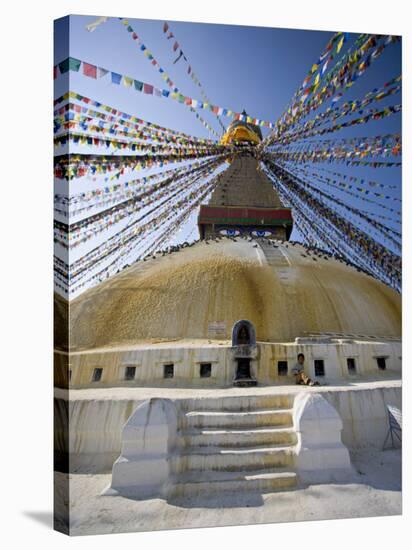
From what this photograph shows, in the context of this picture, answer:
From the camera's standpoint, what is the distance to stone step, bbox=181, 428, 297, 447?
6.84 m

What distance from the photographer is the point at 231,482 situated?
Answer: 628cm

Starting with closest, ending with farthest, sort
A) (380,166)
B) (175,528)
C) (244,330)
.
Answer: (175,528)
(380,166)
(244,330)

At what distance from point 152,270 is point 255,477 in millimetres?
7220

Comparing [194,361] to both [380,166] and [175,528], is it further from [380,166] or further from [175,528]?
[380,166]

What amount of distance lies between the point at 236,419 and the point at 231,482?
1.04 meters

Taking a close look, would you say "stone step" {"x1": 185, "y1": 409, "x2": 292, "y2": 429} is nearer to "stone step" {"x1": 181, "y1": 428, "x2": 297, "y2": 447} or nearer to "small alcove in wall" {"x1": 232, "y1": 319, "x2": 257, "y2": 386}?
"stone step" {"x1": 181, "y1": 428, "x2": 297, "y2": 447}

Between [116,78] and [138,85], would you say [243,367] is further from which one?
[116,78]

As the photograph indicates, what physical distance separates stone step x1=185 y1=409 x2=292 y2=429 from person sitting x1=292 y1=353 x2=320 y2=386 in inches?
65.5

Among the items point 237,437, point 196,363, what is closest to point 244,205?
point 196,363

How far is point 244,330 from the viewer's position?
9.56m

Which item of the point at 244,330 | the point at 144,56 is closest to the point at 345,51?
the point at 144,56

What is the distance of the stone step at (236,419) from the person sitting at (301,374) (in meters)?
1.66

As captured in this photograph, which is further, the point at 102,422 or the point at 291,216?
the point at 291,216

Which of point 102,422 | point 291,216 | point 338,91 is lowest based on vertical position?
point 102,422
